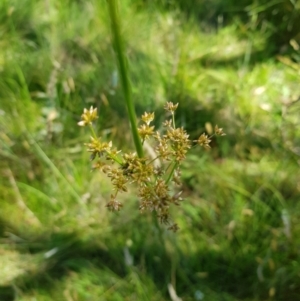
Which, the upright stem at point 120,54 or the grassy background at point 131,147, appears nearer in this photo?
the upright stem at point 120,54

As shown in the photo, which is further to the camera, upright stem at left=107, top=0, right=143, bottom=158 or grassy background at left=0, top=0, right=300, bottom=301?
grassy background at left=0, top=0, right=300, bottom=301

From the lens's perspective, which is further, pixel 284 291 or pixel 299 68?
pixel 299 68

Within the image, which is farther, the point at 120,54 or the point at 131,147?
the point at 131,147

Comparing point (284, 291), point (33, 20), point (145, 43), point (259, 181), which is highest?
point (33, 20)

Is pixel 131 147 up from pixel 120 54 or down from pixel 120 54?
down

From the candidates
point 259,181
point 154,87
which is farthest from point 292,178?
point 154,87

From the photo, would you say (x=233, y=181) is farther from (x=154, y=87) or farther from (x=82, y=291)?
(x=82, y=291)

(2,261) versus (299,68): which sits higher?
(299,68)

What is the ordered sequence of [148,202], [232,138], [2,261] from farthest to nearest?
[232,138] < [2,261] < [148,202]
